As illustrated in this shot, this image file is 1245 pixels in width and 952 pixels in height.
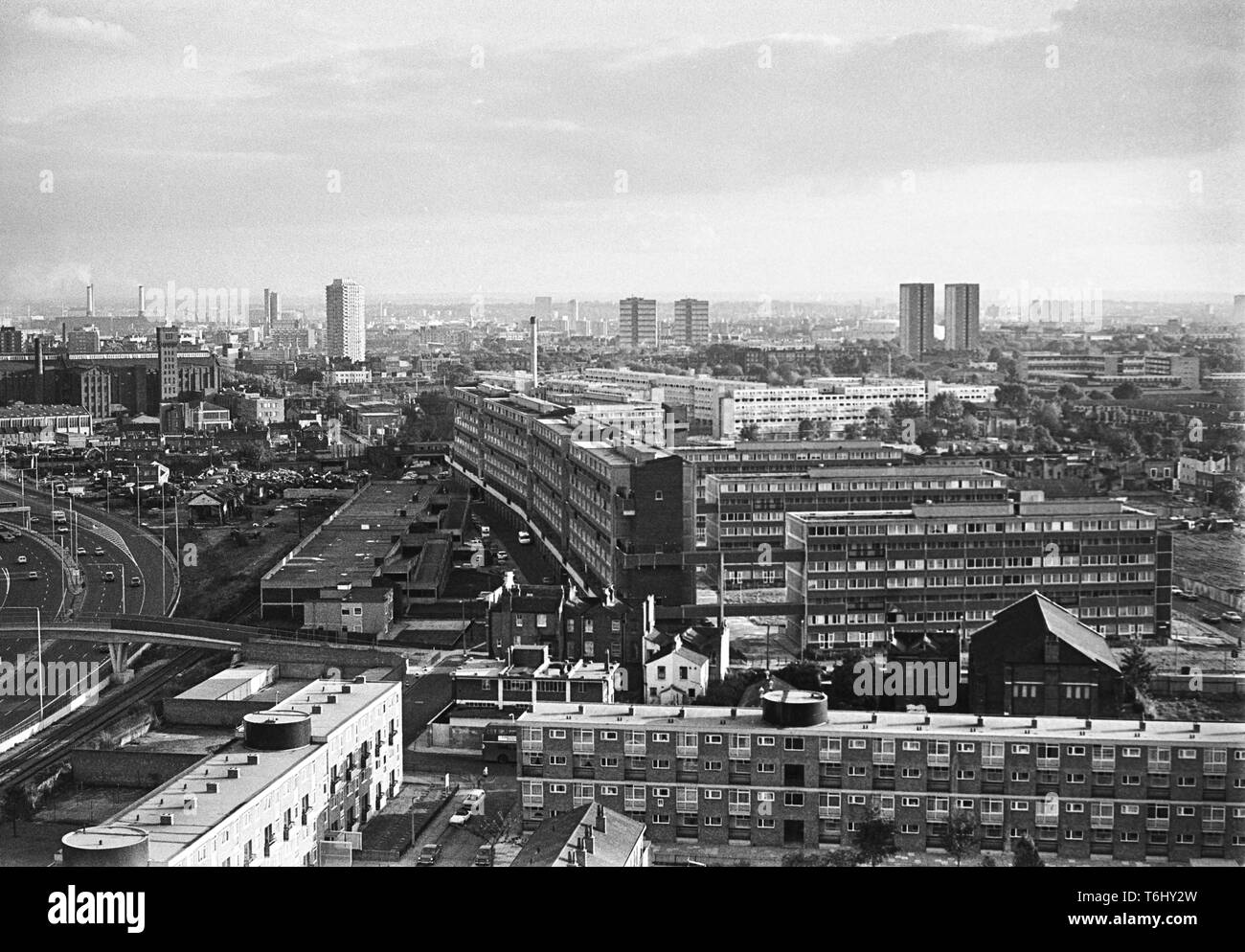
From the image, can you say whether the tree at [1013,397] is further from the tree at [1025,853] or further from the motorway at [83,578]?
the tree at [1025,853]

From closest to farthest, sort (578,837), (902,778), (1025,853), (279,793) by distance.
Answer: (578,837) → (279,793) → (1025,853) → (902,778)

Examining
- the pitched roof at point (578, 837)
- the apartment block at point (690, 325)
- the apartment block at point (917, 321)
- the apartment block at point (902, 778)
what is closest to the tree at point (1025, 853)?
the apartment block at point (902, 778)

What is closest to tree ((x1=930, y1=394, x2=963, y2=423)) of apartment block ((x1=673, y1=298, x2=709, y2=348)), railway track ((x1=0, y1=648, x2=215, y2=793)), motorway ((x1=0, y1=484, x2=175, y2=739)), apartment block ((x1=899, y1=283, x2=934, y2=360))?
apartment block ((x1=899, y1=283, x2=934, y2=360))

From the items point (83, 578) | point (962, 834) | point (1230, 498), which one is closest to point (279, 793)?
point (962, 834)

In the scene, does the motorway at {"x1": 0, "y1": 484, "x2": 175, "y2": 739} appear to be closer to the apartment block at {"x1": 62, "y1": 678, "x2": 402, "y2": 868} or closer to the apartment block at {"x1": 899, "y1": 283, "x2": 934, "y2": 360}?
the apartment block at {"x1": 62, "y1": 678, "x2": 402, "y2": 868}

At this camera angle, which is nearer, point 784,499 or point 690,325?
point 784,499

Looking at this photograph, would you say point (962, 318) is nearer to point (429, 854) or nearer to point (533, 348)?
point (533, 348)
